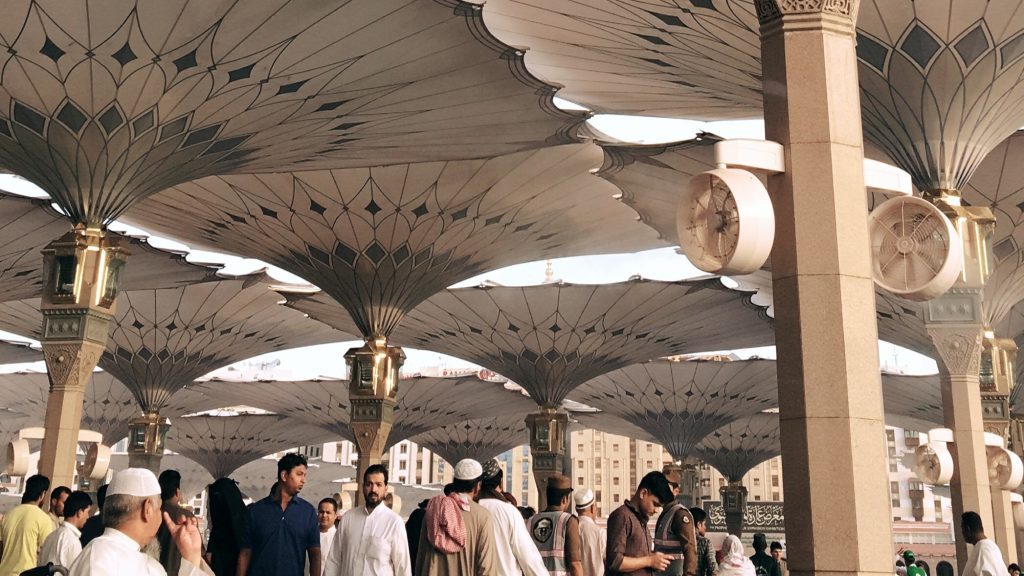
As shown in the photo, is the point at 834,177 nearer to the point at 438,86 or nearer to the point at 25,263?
the point at 438,86

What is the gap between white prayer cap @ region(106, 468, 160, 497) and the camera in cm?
311

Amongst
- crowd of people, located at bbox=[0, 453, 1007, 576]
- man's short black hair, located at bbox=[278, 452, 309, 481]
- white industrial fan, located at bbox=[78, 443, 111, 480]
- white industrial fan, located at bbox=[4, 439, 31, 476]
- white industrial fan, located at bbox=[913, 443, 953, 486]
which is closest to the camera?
crowd of people, located at bbox=[0, 453, 1007, 576]

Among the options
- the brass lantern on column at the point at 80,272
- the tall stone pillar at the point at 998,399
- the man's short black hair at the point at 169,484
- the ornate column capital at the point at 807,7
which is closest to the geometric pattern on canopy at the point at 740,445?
the tall stone pillar at the point at 998,399

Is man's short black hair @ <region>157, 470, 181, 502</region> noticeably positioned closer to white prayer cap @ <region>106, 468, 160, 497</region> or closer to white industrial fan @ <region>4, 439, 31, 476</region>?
white prayer cap @ <region>106, 468, 160, 497</region>

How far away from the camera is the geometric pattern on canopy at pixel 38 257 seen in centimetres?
1680

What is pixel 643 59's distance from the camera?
11.2m

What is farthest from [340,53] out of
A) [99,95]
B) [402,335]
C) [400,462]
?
[400,462]

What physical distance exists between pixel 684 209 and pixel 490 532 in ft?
6.39

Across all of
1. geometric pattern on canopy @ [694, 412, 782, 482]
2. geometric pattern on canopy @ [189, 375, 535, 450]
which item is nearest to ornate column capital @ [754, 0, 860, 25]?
geometric pattern on canopy @ [189, 375, 535, 450]

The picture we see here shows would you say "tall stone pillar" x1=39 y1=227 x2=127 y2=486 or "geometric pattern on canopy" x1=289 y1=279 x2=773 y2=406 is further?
"geometric pattern on canopy" x1=289 y1=279 x2=773 y2=406

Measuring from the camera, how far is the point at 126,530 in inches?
122

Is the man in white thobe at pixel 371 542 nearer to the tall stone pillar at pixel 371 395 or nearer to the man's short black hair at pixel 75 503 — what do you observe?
the man's short black hair at pixel 75 503

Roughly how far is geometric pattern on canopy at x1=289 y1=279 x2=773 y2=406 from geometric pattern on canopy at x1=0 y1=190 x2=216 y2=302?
9.69ft

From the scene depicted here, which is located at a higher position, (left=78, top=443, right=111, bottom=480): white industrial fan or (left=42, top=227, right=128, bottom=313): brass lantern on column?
(left=42, top=227, right=128, bottom=313): brass lantern on column
